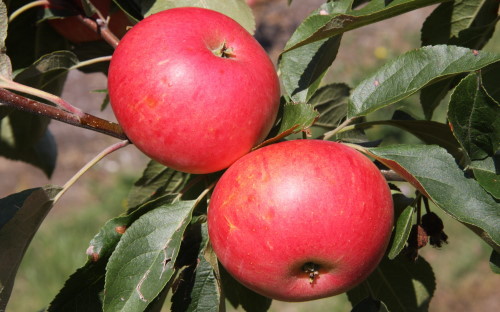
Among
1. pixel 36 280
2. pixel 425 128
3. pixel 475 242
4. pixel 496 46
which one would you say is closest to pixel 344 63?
pixel 496 46

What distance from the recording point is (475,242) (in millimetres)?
3053

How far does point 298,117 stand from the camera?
91 centimetres

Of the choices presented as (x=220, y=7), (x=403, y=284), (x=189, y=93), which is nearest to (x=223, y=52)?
(x=189, y=93)

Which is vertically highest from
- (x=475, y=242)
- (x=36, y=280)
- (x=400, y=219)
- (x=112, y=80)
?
(x=112, y=80)

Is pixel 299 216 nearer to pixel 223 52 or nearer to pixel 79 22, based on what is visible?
pixel 223 52

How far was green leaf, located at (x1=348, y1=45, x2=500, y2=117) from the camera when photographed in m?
0.84

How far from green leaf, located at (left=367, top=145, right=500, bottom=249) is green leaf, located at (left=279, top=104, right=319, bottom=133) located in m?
0.11

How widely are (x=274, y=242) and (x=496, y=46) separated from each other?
3.40 metres

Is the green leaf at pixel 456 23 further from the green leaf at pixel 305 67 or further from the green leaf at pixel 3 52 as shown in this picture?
the green leaf at pixel 3 52

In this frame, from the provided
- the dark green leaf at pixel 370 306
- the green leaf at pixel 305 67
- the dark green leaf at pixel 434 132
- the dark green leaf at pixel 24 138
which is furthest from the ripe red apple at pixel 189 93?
the dark green leaf at pixel 24 138

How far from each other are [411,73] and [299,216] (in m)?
0.29

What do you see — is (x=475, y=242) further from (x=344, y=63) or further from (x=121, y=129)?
(x=121, y=129)

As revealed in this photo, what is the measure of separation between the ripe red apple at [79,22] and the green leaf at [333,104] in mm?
421

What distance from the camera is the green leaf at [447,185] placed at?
81 centimetres
